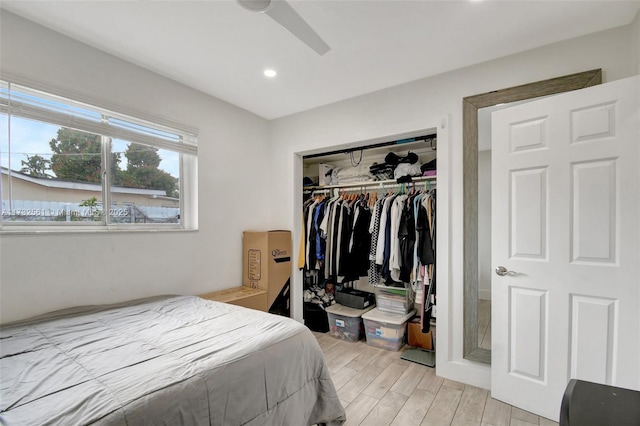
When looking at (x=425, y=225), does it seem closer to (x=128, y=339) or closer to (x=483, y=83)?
(x=483, y=83)

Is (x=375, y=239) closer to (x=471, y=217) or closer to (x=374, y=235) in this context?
(x=374, y=235)

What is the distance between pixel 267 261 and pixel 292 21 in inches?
82.8

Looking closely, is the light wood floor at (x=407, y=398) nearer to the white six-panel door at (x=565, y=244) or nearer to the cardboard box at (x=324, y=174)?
the white six-panel door at (x=565, y=244)

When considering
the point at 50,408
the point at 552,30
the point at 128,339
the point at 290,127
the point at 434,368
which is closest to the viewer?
the point at 50,408

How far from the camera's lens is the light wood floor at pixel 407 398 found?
72.3 inches

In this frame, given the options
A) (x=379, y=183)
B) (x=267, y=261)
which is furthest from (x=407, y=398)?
(x=379, y=183)

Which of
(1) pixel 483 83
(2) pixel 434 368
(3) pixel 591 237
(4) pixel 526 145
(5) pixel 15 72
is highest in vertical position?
(1) pixel 483 83

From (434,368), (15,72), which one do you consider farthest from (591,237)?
(15,72)

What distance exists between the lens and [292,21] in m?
1.46

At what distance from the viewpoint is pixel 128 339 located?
59.4 inches

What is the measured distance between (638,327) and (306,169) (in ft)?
11.8

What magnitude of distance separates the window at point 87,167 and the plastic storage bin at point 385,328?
2061 millimetres

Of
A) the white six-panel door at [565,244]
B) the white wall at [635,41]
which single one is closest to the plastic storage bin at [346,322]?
the white six-panel door at [565,244]

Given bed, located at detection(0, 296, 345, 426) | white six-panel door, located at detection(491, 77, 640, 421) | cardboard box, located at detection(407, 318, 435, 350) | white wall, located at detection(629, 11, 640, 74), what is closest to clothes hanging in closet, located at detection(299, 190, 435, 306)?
cardboard box, located at detection(407, 318, 435, 350)
